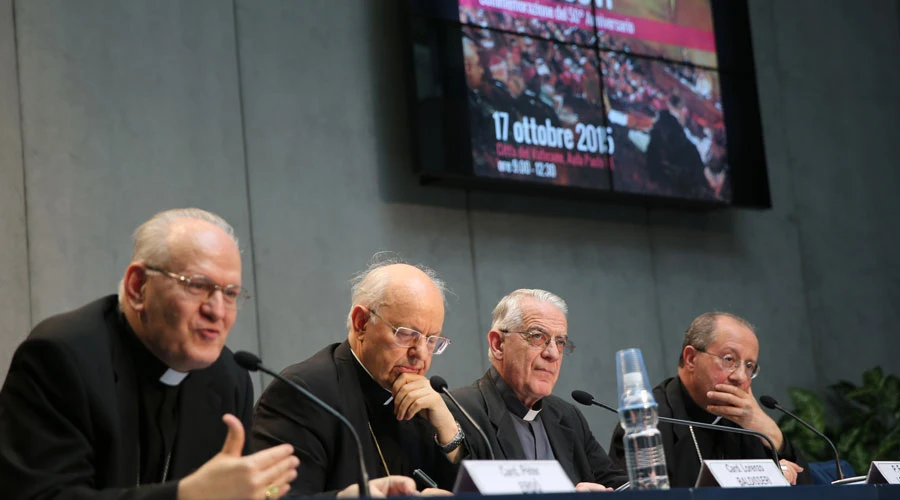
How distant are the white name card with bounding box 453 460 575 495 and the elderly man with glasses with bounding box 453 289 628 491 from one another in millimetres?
1461

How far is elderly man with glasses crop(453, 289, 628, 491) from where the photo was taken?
3.96 m

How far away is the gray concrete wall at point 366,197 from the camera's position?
4.71 m

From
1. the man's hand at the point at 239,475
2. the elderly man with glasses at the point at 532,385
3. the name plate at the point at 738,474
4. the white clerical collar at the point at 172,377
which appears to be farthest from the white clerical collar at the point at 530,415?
the man's hand at the point at 239,475

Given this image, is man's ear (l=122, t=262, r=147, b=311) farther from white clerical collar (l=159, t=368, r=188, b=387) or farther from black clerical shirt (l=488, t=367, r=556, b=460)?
black clerical shirt (l=488, t=367, r=556, b=460)

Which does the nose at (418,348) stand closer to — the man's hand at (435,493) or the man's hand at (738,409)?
the man's hand at (435,493)

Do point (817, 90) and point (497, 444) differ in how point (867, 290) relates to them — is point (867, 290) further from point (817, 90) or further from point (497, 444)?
point (497, 444)

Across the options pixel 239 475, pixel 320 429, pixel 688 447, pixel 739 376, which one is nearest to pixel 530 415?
pixel 688 447

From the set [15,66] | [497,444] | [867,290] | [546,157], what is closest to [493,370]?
[497,444]

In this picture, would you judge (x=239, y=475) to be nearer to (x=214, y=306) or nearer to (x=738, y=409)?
(x=214, y=306)

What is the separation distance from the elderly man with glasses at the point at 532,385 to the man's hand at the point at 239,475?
1755mm

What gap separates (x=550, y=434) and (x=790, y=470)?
2.79 ft

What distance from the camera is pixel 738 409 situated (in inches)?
172

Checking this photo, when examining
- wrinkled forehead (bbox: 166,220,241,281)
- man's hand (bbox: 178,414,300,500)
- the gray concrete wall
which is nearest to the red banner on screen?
the gray concrete wall

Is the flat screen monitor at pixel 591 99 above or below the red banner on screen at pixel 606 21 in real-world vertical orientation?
below
